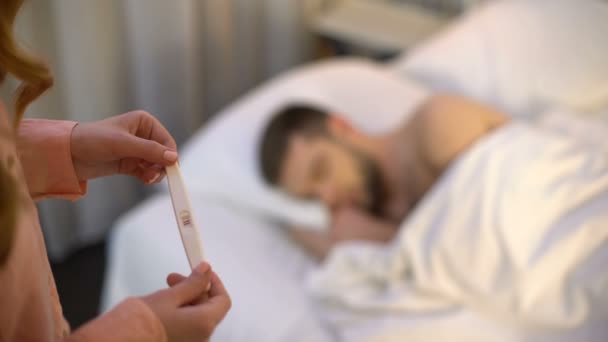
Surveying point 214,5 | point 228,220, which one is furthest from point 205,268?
point 214,5

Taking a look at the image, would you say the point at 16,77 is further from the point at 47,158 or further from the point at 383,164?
the point at 383,164

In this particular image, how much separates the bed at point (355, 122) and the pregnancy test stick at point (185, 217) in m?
0.42

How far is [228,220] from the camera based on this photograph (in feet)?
4.16

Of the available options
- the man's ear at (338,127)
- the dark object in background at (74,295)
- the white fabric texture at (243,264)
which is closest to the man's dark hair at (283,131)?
the man's ear at (338,127)

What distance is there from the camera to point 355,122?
1.52 metres

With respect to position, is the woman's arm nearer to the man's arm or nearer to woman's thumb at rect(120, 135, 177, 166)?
woman's thumb at rect(120, 135, 177, 166)

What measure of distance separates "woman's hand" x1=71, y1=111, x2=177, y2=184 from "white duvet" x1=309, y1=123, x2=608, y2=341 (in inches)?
23.8

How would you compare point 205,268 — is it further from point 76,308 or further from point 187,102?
point 187,102

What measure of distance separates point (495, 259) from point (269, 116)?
2.17 feet

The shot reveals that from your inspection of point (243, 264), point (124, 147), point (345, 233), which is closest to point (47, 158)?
point (124, 147)

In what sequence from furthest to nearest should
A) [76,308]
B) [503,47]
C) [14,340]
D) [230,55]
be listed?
1. [230,55]
2. [503,47]
3. [76,308]
4. [14,340]

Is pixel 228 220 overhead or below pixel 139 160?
below

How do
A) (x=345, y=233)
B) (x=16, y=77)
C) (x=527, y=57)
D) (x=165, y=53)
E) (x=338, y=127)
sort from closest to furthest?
(x=16, y=77), (x=345, y=233), (x=338, y=127), (x=527, y=57), (x=165, y=53)

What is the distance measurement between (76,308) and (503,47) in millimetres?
1239
